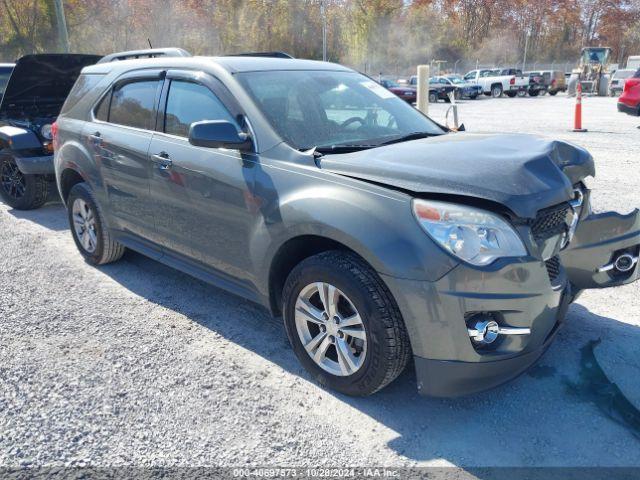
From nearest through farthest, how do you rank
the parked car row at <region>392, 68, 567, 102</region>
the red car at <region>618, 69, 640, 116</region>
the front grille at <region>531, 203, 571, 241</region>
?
the front grille at <region>531, 203, 571, 241</region>
the red car at <region>618, 69, 640, 116</region>
the parked car row at <region>392, 68, 567, 102</region>

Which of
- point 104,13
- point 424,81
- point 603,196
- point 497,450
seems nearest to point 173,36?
point 104,13

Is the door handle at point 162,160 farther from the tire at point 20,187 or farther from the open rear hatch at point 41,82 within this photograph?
the open rear hatch at point 41,82

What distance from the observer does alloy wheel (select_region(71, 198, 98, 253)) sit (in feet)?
16.4

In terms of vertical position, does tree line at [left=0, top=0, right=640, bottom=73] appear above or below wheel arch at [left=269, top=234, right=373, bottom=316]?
above

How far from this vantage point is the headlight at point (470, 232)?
2508mm

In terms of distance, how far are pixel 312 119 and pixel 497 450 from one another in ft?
7.05

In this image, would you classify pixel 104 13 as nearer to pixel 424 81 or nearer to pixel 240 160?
pixel 424 81

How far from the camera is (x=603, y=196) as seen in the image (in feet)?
21.8

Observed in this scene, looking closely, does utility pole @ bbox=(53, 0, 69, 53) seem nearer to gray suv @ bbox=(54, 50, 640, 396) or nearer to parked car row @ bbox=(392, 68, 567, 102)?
gray suv @ bbox=(54, 50, 640, 396)

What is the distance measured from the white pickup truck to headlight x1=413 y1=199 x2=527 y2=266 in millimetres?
36385

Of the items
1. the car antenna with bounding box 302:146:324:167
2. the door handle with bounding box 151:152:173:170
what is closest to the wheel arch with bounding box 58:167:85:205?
the door handle with bounding box 151:152:173:170

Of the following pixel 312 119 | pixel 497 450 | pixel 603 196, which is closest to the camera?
pixel 497 450

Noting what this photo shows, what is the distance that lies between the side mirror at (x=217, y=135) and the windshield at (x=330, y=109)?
22 cm

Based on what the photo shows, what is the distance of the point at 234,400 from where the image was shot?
3.04 m
